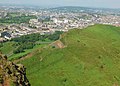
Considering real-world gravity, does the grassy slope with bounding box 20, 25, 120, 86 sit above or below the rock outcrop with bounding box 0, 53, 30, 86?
below

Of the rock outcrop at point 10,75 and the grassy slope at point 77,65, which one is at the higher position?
the rock outcrop at point 10,75

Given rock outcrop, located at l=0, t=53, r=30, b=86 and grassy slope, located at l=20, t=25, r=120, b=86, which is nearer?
rock outcrop, located at l=0, t=53, r=30, b=86

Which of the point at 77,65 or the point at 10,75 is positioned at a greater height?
the point at 10,75

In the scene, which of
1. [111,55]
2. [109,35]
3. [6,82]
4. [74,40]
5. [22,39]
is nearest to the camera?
[6,82]

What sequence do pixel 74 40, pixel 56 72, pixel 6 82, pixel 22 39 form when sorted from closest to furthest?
pixel 6 82 → pixel 56 72 → pixel 74 40 → pixel 22 39

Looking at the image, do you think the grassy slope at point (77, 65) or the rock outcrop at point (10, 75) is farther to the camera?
the grassy slope at point (77, 65)

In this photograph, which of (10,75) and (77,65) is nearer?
(10,75)

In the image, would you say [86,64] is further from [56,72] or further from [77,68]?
[56,72]

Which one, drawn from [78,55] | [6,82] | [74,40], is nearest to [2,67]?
[6,82]
